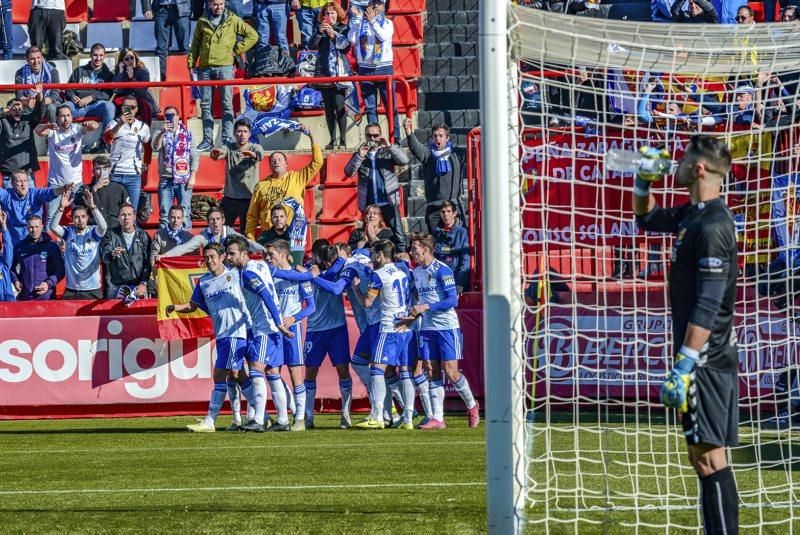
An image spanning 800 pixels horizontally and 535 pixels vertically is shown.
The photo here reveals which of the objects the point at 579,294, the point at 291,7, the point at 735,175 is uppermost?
the point at 291,7

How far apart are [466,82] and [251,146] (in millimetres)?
4498

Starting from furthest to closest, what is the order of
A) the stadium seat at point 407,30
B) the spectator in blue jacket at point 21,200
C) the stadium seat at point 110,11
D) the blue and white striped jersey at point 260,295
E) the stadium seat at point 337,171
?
1. the stadium seat at point 110,11
2. the stadium seat at point 407,30
3. the stadium seat at point 337,171
4. the spectator in blue jacket at point 21,200
5. the blue and white striped jersey at point 260,295

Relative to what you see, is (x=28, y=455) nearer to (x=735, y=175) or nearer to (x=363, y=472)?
(x=363, y=472)

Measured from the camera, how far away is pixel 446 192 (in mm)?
17750

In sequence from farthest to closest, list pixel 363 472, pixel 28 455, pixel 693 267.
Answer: pixel 28 455
pixel 363 472
pixel 693 267

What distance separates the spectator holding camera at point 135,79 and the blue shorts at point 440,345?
291 inches

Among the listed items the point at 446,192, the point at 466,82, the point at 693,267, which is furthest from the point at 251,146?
the point at 693,267

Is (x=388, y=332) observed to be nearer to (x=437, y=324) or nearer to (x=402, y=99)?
(x=437, y=324)

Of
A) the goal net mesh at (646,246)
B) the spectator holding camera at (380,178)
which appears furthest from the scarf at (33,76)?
the goal net mesh at (646,246)

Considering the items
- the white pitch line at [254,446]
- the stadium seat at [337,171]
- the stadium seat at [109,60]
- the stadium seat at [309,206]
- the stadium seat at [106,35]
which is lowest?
the white pitch line at [254,446]

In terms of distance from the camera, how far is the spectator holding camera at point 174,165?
→ 18.8 metres

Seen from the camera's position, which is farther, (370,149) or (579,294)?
(370,149)

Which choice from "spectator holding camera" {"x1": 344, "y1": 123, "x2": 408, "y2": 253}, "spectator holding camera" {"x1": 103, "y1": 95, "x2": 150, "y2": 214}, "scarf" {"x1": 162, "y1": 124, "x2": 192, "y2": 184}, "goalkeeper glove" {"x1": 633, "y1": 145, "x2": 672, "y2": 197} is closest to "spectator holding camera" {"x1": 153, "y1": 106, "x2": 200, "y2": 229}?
"scarf" {"x1": 162, "y1": 124, "x2": 192, "y2": 184}

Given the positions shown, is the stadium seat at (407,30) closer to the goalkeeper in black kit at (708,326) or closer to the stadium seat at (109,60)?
the stadium seat at (109,60)
